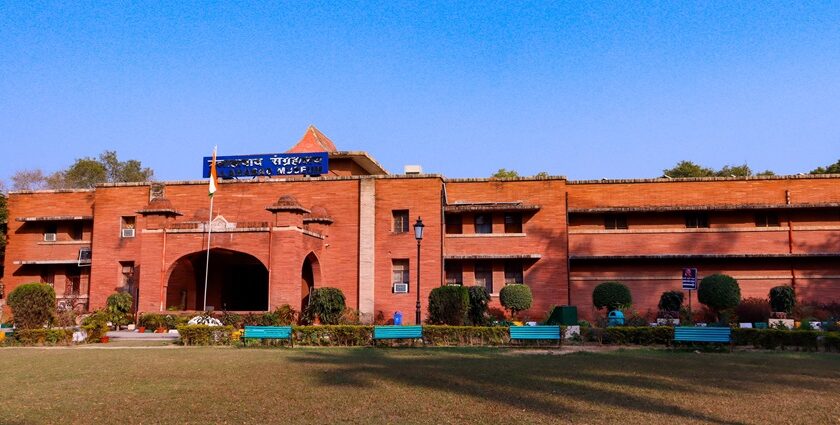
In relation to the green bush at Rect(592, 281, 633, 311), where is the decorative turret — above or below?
above

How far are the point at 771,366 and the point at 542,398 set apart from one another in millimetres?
7751

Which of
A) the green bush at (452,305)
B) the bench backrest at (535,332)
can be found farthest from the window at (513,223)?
the bench backrest at (535,332)

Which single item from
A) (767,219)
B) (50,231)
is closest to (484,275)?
(767,219)

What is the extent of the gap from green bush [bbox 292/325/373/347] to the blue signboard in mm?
14359

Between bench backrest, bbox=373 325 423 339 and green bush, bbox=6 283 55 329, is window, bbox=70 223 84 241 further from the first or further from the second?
bench backrest, bbox=373 325 423 339

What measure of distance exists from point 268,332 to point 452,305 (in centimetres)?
721

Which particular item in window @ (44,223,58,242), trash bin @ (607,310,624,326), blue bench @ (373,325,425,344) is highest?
window @ (44,223,58,242)

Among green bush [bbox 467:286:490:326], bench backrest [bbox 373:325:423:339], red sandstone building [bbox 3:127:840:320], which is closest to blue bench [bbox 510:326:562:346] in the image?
bench backrest [bbox 373:325:423:339]

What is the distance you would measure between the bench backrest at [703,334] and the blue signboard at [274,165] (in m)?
20.2

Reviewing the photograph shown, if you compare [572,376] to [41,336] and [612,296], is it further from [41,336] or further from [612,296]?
[41,336]

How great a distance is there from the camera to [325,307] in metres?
29.7

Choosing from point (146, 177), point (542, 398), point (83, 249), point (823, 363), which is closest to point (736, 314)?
point (823, 363)

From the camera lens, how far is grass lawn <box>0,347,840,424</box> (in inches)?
426

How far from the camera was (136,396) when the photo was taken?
41.0 ft
